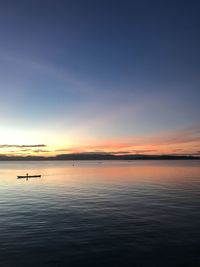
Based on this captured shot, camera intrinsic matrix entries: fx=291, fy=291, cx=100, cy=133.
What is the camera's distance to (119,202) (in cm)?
5934

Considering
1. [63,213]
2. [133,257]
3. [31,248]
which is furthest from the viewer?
[63,213]

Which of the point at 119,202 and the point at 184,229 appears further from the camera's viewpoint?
the point at 119,202

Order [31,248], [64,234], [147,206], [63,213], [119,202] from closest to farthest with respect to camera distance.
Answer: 1. [31,248]
2. [64,234]
3. [63,213]
4. [147,206]
5. [119,202]

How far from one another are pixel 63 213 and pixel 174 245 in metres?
22.6

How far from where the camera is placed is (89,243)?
101 feet

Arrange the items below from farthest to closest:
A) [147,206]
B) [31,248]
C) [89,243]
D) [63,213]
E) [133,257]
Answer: [147,206] < [63,213] < [89,243] < [31,248] < [133,257]

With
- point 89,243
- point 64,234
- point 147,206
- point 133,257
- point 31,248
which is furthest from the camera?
point 147,206

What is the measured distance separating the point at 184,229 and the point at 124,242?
9568 millimetres

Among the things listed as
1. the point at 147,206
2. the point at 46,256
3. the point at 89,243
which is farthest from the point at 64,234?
the point at 147,206

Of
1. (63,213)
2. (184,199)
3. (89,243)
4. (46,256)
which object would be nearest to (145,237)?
(89,243)

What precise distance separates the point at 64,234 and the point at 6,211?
65.5ft

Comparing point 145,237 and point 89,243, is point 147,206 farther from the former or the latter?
point 89,243

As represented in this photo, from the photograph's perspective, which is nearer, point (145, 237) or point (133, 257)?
point (133, 257)

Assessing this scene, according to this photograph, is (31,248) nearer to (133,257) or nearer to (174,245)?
(133,257)
